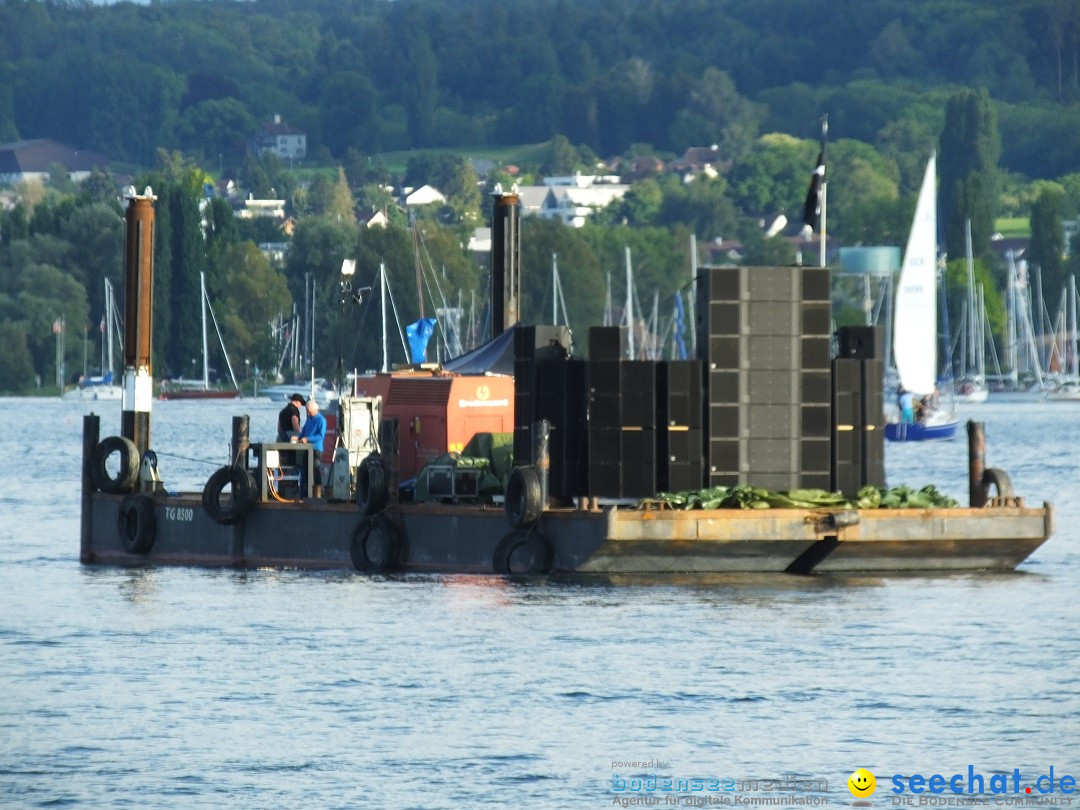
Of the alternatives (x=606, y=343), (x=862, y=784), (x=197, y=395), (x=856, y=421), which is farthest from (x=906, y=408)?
(x=862, y=784)

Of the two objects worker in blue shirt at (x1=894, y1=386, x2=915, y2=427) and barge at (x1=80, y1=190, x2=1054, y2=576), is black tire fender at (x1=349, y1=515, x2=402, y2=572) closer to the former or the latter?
barge at (x1=80, y1=190, x2=1054, y2=576)

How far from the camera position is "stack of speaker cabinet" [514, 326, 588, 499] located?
33.1 metres

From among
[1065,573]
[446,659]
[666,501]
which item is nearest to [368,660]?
[446,659]

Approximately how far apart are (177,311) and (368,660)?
119945 millimetres

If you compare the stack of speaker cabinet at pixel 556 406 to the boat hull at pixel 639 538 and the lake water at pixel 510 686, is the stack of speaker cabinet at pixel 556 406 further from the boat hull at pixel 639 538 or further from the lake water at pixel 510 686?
the lake water at pixel 510 686

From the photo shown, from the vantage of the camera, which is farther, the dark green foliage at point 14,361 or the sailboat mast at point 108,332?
the dark green foliage at point 14,361

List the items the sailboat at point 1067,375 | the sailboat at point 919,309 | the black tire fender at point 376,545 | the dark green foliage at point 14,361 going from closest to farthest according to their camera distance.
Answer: the black tire fender at point 376,545 → the sailboat at point 919,309 → the sailboat at point 1067,375 → the dark green foliage at point 14,361

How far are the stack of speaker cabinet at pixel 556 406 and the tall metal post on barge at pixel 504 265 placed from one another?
6670 millimetres

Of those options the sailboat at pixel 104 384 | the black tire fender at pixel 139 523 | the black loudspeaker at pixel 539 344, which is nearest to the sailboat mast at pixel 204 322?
the sailboat at pixel 104 384

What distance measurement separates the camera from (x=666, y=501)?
31812 millimetres

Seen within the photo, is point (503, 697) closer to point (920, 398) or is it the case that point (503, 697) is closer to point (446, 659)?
point (446, 659)

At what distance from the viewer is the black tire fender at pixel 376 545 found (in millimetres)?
34469

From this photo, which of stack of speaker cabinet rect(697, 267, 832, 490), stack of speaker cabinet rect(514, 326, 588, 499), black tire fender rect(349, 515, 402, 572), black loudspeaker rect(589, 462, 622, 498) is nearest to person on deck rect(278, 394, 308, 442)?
black tire fender rect(349, 515, 402, 572)

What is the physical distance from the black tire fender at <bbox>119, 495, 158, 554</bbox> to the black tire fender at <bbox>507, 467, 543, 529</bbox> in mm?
7802
